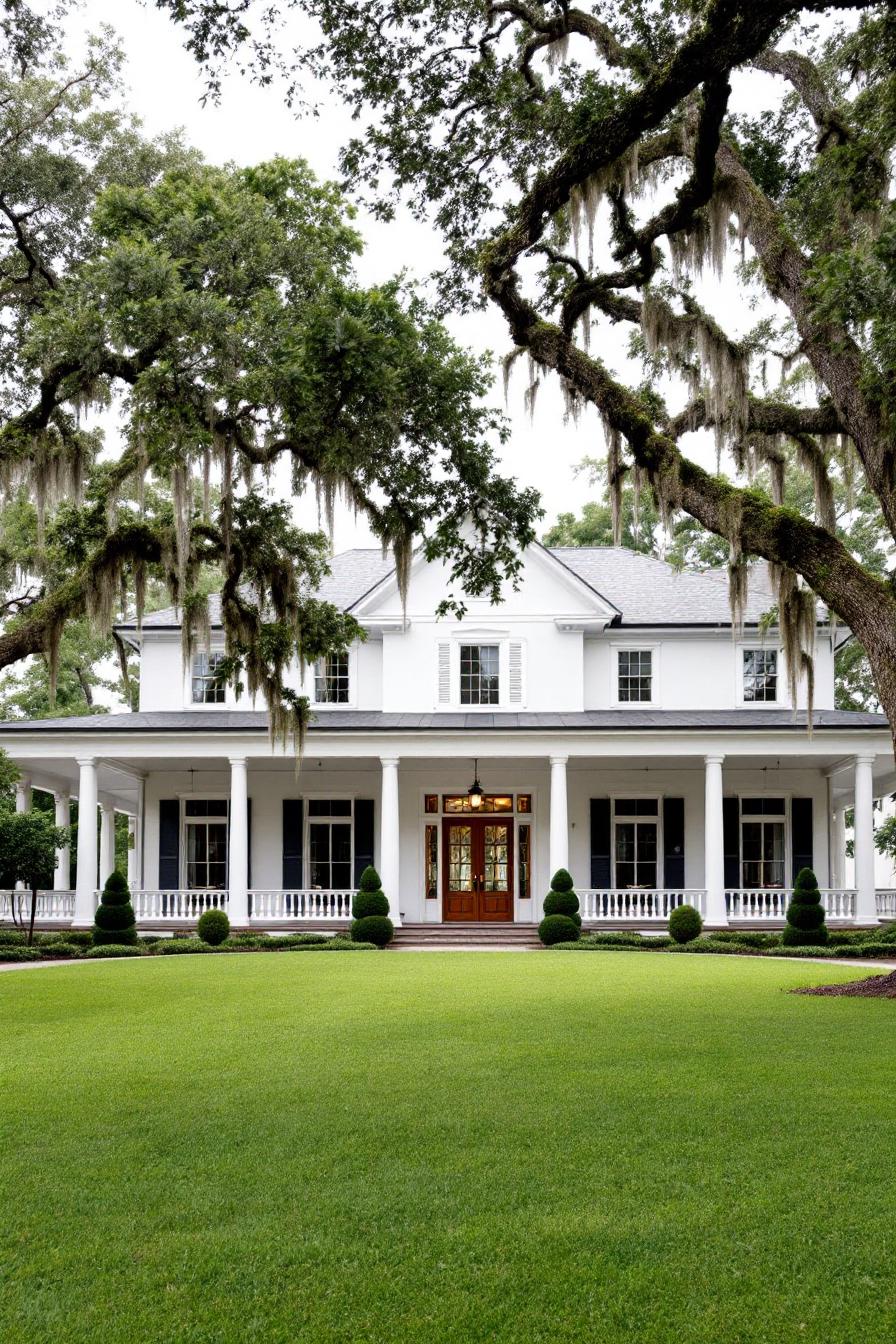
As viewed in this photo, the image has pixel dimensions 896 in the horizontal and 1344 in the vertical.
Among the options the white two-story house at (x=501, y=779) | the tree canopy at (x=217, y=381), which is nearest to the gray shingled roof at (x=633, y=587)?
the white two-story house at (x=501, y=779)

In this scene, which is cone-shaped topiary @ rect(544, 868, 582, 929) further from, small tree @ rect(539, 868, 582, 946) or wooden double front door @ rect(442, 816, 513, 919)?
wooden double front door @ rect(442, 816, 513, 919)

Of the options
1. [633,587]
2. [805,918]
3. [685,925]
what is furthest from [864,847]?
[633,587]

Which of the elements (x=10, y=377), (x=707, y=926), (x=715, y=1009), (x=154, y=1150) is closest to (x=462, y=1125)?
(x=154, y=1150)

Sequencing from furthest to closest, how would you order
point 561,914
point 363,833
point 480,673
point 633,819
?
point 363,833 < point 633,819 < point 480,673 < point 561,914

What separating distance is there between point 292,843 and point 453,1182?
20.2 meters

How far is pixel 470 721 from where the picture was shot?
23.5m

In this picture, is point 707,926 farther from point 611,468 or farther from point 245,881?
point 611,468

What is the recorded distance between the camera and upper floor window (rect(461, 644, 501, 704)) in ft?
80.3

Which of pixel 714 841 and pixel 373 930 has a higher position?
pixel 714 841

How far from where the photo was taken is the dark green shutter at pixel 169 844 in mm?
24828

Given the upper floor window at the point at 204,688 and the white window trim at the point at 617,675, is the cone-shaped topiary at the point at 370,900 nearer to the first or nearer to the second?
the upper floor window at the point at 204,688

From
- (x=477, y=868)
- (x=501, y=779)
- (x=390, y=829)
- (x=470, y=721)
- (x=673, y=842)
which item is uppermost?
(x=470, y=721)

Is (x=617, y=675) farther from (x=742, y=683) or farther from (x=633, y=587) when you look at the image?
(x=633, y=587)

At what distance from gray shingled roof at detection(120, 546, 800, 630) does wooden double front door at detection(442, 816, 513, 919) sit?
5.21 metres
